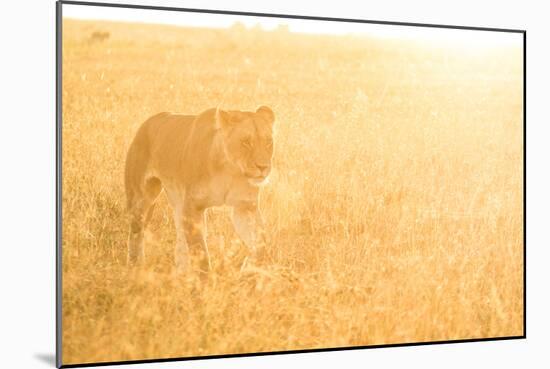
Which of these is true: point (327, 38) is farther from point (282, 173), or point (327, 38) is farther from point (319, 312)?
point (319, 312)

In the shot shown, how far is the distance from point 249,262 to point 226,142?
2.22ft

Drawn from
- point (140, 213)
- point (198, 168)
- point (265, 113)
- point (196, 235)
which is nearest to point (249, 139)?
point (265, 113)

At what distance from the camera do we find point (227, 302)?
5938mm

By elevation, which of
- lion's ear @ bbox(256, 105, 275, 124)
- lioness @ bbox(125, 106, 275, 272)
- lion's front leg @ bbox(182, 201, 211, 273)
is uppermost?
lion's ear @ bbox(256, 105, 275, 124)

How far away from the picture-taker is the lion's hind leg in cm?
582

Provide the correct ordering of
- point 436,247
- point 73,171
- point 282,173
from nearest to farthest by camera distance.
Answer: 1. point 73,171
2. point 282,173
3. point 436,247

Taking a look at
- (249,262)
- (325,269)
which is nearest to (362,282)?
(325,269)

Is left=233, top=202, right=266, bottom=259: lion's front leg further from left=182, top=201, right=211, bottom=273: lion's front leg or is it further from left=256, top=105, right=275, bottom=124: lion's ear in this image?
left=256, top=105, right=275, bottom=124: lion's ear

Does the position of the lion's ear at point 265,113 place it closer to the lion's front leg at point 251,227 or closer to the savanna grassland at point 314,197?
the savanna grassland at point 314,197

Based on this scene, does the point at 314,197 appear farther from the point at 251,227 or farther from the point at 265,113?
the point at 265,113

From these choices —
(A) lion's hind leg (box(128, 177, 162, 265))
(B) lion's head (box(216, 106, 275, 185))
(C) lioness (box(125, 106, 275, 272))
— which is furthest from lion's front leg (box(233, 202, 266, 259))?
(A) lion's hind leg (box(128, 177, 162, 265))

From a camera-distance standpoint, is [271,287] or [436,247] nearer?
[271,287]

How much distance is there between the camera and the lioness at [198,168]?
589 centimetres

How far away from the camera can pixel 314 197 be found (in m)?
6.22
